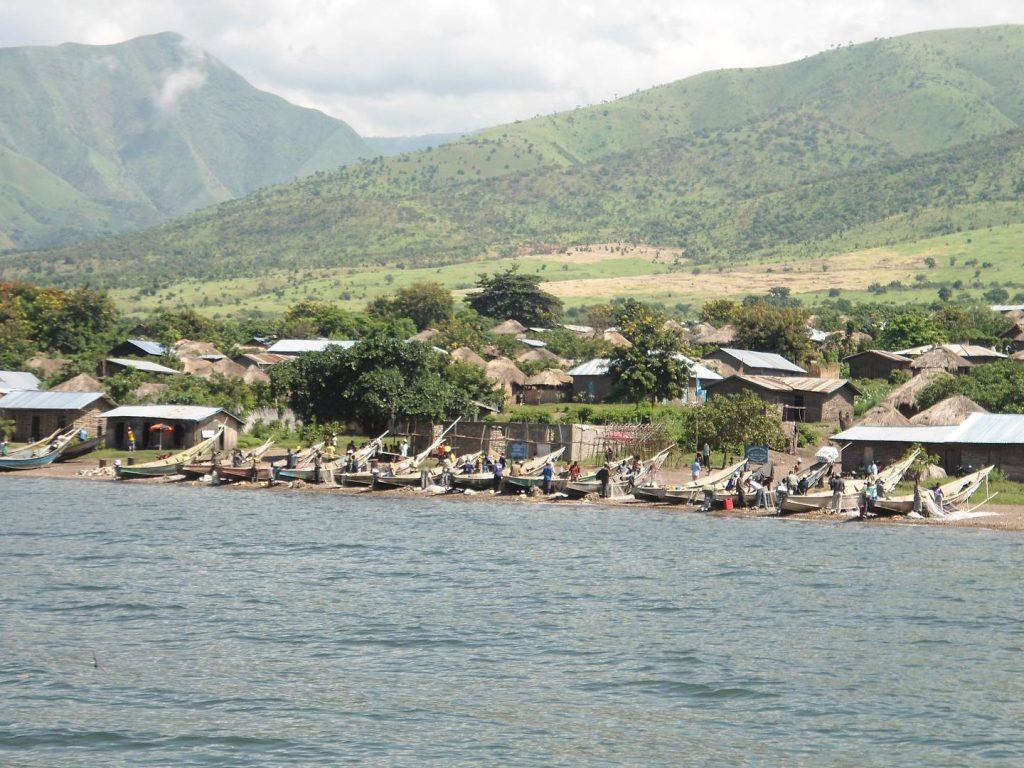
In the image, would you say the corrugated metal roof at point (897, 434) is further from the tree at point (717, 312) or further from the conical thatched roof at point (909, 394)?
the tree at point (717, 312)

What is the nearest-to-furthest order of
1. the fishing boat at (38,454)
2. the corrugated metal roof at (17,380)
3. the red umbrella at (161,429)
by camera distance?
the fishing boat at (38,454), the red umbrella at (161,429), the corrugated metal roof at (17,380)

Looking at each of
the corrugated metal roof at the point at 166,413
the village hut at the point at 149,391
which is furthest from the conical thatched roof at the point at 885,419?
the village hut at the point at 149,391

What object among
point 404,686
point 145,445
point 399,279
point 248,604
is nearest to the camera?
point 404,686

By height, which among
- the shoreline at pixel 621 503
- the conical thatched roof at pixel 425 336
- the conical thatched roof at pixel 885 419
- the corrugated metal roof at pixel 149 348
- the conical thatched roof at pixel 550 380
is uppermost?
the corrugated metal roof at pixel 149 348

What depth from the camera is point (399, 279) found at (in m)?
174

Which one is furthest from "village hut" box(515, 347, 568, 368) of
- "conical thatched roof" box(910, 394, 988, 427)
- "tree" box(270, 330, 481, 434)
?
"conical thatched roof" box(910, 394, 988, 427)

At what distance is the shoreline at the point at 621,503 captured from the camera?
41.8 meters

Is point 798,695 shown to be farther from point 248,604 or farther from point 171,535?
point 171,535

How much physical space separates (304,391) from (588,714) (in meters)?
43.3

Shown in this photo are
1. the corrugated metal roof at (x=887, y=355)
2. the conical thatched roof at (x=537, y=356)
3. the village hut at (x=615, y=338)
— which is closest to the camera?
the corrugated metal roof at (x=887, y=355)

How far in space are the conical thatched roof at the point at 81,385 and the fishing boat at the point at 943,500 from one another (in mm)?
39343

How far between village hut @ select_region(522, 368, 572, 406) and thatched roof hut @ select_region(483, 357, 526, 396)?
15.0 inches

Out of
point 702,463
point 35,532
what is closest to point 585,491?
point 702,463

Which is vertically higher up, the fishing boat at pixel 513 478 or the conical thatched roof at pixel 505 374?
the conical thatched roof at pixel 505 374
